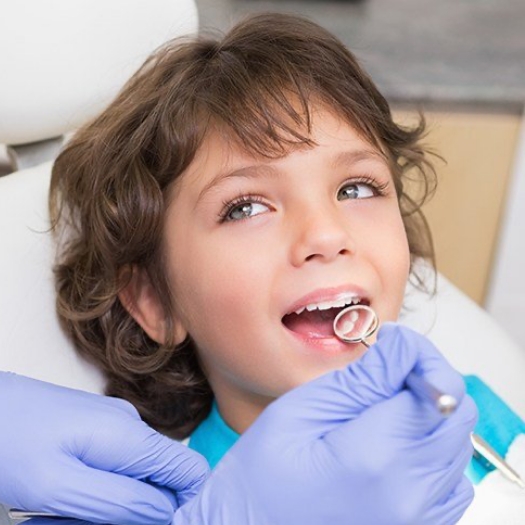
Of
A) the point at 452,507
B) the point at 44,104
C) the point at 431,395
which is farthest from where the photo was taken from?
the point at 44,104

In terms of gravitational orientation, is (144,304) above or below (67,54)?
below

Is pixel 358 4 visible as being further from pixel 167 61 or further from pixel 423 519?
pixel 423 519

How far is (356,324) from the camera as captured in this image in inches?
A: 43.8

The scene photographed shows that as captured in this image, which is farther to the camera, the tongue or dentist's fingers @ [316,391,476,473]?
the tongue

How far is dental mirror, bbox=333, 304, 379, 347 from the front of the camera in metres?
1.08

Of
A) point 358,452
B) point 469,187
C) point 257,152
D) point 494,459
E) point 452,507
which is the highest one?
point 257,152

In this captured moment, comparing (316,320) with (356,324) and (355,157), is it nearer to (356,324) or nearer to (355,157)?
(356,324)

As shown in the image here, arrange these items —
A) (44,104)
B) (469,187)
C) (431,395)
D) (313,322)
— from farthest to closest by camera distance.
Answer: (469,187), (44,104), (313,322), (431,395)

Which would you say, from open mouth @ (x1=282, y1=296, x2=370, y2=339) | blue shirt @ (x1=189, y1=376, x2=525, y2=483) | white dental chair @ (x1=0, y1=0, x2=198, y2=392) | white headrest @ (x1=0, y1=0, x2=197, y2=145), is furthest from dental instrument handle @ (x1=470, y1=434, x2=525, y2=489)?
white headrest @ (x1=0, y1=0, x2=197, y2=145)

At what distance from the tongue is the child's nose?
0.09 meters

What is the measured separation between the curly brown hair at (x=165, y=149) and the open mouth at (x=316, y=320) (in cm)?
20

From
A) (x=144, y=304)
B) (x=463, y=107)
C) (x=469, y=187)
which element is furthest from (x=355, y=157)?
(x=469, y=187)

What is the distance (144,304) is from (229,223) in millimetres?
244

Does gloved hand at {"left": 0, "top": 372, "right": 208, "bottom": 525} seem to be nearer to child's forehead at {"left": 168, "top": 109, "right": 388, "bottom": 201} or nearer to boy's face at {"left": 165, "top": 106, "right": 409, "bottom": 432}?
boy's face at {"left": 165, "top": 106, "right": 409, "bottom": 432}
